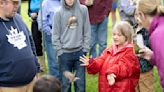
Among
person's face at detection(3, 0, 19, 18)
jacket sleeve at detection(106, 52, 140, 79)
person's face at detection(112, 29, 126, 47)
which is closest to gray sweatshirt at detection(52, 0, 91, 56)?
person's face at detection(112, 29, 126, 47)

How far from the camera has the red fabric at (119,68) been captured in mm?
4766

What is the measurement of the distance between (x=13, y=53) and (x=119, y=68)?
4.25 feet

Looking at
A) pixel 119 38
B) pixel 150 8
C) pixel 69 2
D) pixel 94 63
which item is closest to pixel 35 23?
pixel 69 2

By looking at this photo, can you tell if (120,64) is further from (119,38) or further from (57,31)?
(57,31)

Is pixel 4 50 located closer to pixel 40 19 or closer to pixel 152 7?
pixel 152 7

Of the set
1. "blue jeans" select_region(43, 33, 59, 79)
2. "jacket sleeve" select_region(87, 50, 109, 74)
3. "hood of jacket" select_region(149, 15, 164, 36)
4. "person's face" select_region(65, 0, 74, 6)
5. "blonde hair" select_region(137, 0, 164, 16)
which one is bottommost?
"blue jeans" select_region(43, 33, 59, 79)

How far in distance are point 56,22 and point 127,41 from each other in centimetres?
118

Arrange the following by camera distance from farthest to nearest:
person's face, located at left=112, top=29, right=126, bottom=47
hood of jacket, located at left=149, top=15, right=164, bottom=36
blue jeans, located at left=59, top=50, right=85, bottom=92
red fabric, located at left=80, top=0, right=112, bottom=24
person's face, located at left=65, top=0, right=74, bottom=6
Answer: red fabric, located at left=80, top=0, right=112, bottom=24, blue jeans, located at left=59, top=50, right=85, bottom=92, person's face, located at left=65, top=0, right=74, bottom=6, person's face, located at left=112, top=29, right=126, bottom=47, hood of jacket, located at left=149, top=15, right=164, bottom=36

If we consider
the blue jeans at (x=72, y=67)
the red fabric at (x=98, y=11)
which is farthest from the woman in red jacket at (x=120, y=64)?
the red fabric at (x=98, y=11)

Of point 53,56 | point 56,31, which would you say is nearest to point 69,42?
point 56,31

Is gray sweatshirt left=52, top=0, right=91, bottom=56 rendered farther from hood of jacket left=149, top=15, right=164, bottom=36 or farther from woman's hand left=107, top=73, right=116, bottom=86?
hood of jacket left=149, top=15, right=164, bottom=36

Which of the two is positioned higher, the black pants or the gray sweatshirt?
the gray sweatshirt

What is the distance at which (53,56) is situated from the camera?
675 centimetres

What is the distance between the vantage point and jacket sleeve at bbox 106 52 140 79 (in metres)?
4.73
